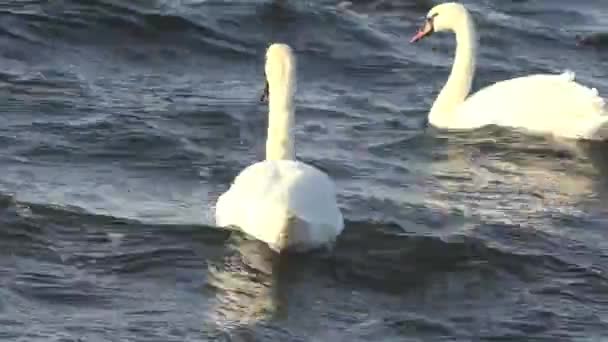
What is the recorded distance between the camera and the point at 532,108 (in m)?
13.6

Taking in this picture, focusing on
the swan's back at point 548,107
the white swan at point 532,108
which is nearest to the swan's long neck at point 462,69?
the white swan at point 532,108

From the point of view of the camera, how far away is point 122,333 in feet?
27.6

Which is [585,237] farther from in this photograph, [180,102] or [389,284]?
[180,102]

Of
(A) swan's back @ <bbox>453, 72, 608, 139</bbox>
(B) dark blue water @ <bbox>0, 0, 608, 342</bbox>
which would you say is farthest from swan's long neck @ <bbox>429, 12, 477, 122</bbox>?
(A) swan's back @ <bbox>453, 72, 608, 139</bbox>

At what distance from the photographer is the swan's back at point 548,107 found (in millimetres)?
13375

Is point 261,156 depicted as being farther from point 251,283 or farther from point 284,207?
point 251,283

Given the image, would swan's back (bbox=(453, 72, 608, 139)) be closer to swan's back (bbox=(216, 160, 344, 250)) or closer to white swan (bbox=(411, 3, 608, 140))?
white swan (bbox=(411, 3, 608, 140))

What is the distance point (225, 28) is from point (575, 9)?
4164 millimetres

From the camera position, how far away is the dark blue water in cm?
897

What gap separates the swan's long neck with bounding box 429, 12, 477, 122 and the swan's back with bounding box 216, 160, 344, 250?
14.2ft

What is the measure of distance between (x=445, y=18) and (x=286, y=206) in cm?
567

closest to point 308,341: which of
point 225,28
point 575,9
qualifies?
point 225,28

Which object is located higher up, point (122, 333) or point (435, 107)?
point (435, 107)

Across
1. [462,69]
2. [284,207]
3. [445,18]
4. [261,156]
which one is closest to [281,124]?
[284,207]
